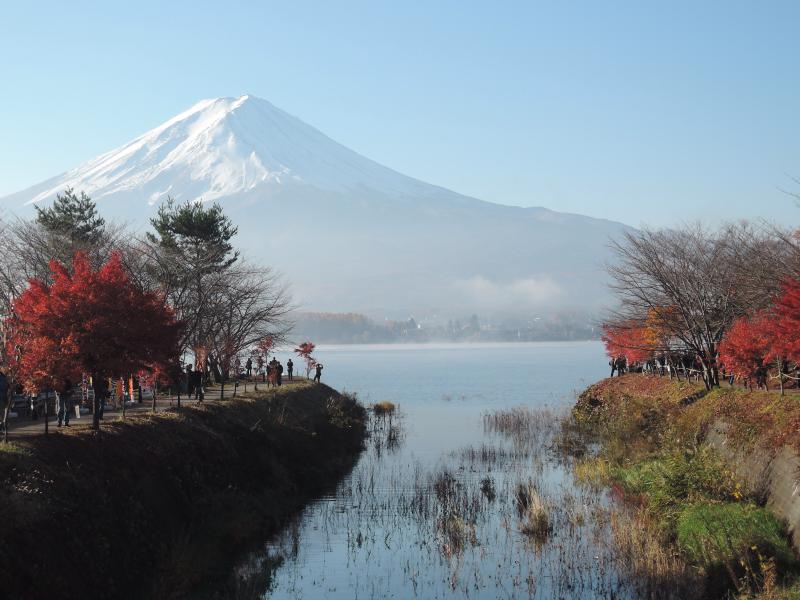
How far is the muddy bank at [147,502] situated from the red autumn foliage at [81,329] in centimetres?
190

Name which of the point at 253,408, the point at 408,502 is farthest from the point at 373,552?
the point at 253,408

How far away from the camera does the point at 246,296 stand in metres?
58.0

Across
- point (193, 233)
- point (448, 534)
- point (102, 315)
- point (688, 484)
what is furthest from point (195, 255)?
point (688, 484)

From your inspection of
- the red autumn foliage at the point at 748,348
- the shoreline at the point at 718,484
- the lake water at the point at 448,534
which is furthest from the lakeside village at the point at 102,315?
the red autumn foliage at the point at 748,348

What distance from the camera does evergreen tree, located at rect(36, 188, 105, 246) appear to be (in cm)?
5612

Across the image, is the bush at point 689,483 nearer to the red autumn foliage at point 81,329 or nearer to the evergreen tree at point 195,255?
the red autumn foliage at point 81,329

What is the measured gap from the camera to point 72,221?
6003 cm

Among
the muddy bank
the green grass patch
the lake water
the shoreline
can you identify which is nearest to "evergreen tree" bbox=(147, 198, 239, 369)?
the lake water

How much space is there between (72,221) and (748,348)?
43543mm

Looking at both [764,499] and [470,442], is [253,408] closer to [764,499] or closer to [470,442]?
[470,442]

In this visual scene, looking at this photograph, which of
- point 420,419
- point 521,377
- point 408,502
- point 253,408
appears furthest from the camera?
point 521,377

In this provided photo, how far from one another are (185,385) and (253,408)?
37.5 feet

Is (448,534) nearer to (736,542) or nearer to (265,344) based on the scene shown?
(736,542)

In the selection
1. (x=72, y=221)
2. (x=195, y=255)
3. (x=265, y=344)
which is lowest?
(x=265, y=344)
